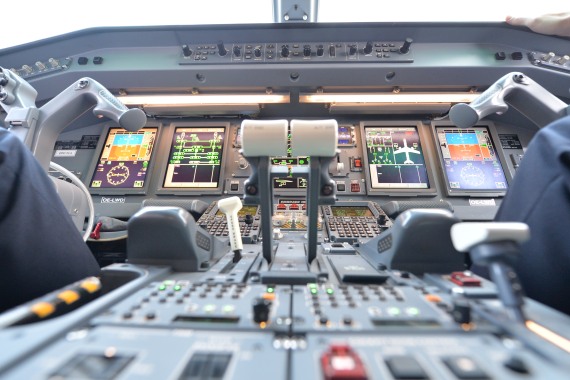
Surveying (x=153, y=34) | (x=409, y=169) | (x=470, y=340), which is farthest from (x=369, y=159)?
(x=153, y=34)

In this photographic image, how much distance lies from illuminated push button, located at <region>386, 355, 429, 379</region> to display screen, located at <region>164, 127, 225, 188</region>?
2230mm

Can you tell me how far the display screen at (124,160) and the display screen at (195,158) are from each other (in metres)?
0.24

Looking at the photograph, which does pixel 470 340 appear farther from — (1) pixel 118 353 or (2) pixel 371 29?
(2) pixel 371 29

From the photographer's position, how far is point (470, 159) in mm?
2549

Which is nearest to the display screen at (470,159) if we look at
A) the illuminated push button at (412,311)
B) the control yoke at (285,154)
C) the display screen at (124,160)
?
the control yoke at (285,154)

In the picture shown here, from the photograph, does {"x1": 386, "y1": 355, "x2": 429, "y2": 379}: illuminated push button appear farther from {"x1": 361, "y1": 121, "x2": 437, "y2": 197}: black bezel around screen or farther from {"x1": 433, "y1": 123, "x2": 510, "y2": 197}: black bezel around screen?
{"x1": 433, "y1": 123, "x2": 510, "y2": 197}: black bezel around screen

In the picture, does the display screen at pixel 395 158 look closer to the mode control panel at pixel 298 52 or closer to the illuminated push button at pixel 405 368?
the mode control panel at pixel 298 52

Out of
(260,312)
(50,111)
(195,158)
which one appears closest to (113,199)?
(195,158)

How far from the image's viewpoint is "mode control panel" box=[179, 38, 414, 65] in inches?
93.0

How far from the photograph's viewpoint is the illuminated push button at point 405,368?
16.0 inches

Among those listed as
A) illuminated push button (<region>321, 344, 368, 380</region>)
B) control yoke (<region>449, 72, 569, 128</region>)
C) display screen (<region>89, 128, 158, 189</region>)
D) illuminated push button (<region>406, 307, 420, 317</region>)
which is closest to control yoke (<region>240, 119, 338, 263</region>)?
illuminated push button (<region>406, 307, 420, 317</region>)

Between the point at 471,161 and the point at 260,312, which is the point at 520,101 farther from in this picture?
the point at 260,312

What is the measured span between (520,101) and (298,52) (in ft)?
5.63

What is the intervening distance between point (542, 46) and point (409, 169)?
5.50 feet
